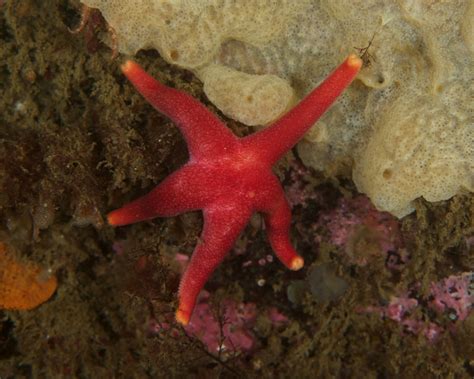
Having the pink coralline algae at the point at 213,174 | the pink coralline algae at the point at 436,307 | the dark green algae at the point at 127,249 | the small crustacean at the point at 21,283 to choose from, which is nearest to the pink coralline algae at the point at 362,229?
the dark green algae at the point at 127,249

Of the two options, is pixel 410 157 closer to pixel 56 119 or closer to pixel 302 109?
pixel 302 109

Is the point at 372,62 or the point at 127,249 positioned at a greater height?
the point at 372,62

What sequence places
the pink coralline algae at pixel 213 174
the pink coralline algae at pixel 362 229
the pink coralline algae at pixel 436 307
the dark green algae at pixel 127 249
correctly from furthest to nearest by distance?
the pink coralline algae at pixel 362 229 → the pink coralline algae at pixel 436 307 → the dark green algae at pixel 127 249 → the pink coralline algae at pixel 213 174

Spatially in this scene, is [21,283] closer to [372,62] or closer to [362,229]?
[362,229]

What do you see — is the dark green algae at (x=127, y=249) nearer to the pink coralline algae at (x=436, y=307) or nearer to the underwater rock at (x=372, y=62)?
the pink coralline algae at (x=436, y=307)

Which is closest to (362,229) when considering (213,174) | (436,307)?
(436,307)

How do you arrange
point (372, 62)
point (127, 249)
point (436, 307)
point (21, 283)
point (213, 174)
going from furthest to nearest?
point (127, 249)
point (21, 283)
point (436, 307)
point (372, 62)
point (213, 174)
